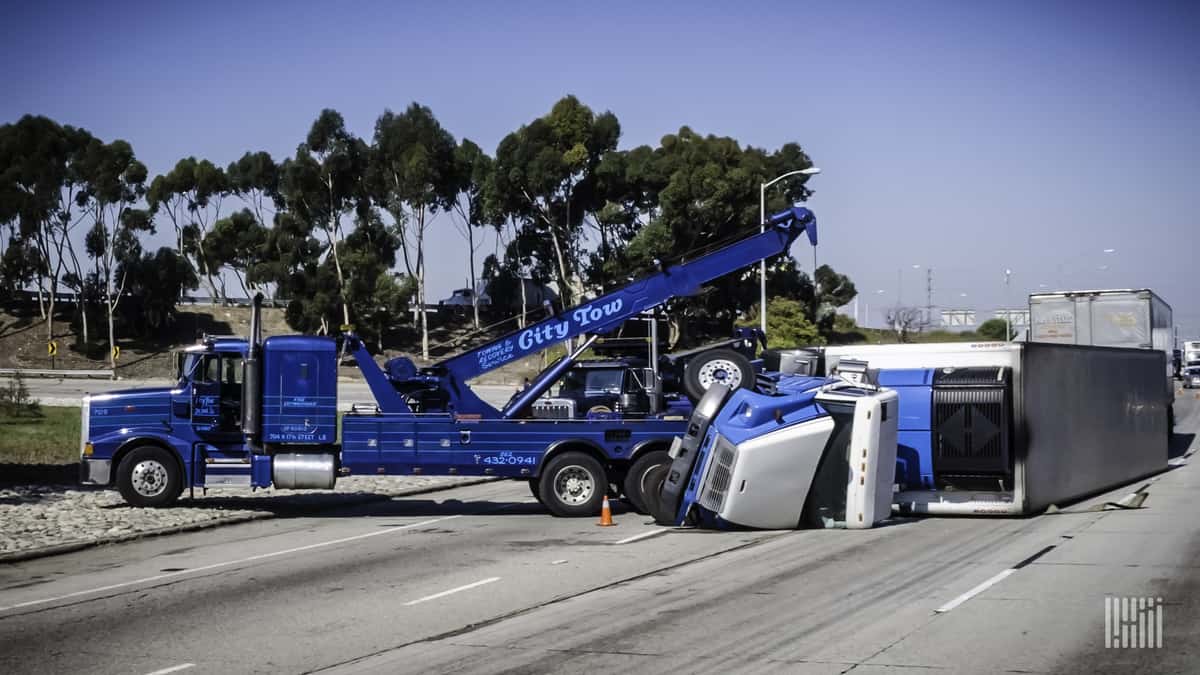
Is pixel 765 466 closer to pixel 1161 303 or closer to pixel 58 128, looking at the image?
pixel 1161 303

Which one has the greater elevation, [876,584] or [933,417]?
[933,417]

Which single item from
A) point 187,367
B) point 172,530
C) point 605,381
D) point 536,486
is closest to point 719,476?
point 536,486

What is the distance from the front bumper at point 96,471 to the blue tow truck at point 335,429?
18 millimetres

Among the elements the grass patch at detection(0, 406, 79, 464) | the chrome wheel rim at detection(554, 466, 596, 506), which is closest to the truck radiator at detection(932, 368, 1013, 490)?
the chrome wheel rim at detection(554, 466, 596, 506)

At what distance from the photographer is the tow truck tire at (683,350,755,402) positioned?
18359mm

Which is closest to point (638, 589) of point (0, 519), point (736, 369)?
point (736, 369)

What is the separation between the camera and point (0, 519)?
18422 mm

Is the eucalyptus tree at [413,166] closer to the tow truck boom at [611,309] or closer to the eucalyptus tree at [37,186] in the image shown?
the eucalyptus tree at [37,186]

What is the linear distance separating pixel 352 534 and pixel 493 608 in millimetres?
6701

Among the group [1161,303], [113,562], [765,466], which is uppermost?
[1161,303]

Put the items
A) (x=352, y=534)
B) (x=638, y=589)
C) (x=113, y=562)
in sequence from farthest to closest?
1. (x=352, y=534)
2. (x=113, y=562)
3. (x=638, y=589)

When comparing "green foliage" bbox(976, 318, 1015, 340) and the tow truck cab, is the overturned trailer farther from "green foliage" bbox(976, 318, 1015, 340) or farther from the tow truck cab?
"green foliage" bbox(976, 318, 1015, 340)

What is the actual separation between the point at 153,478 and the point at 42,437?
13.5 metres

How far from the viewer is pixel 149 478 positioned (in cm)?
1964
